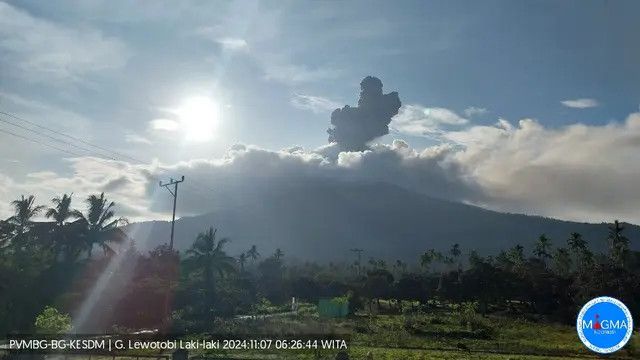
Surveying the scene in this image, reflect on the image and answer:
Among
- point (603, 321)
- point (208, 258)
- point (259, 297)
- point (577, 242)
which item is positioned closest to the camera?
point (603, 321)

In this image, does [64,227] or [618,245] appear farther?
[618,245]

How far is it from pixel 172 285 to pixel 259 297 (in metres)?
24.7

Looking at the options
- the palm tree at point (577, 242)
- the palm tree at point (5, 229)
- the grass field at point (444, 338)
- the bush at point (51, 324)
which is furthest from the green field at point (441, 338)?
the palm tree at point (577, 242)

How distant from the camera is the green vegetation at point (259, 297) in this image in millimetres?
36156

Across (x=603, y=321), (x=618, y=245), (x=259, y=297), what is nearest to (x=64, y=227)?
(x=259, y=297)

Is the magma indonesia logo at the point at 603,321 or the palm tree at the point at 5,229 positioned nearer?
the magma indonesia logo at the point at 603,321

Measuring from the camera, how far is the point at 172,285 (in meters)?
51.4

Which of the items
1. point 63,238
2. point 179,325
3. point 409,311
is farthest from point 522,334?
point 63,238

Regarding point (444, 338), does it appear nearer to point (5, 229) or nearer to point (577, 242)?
point (5, 229)

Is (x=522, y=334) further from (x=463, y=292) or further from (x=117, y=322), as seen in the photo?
(x=117, y=322)

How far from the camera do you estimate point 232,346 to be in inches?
1258

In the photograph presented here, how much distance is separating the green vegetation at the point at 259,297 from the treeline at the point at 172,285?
0.43ft

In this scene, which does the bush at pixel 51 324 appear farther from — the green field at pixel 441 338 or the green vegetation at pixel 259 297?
the green field at pixel 441 338

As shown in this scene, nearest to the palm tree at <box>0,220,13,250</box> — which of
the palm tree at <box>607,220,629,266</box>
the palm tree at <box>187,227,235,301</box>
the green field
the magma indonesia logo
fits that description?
the palm tree at <box>187,227,235,301</box>
